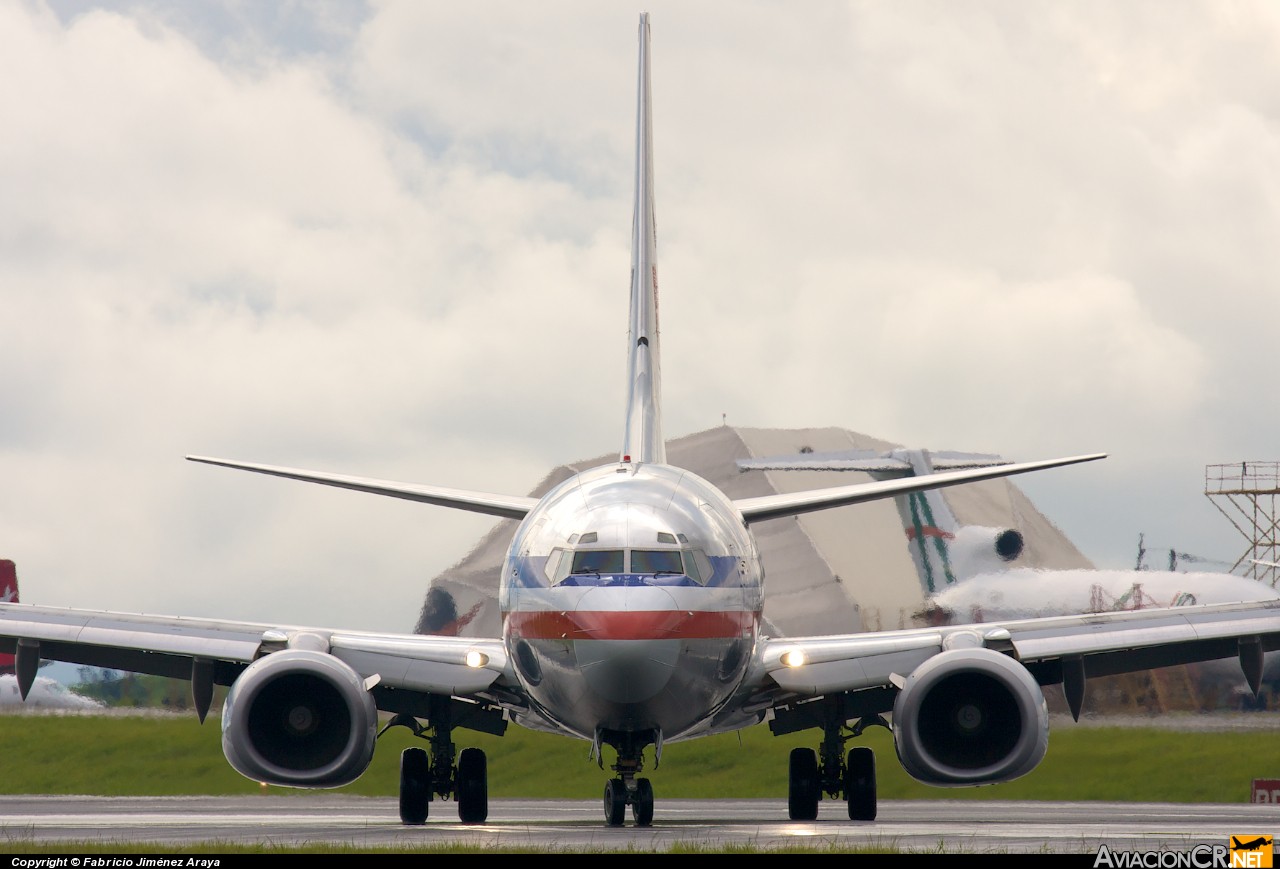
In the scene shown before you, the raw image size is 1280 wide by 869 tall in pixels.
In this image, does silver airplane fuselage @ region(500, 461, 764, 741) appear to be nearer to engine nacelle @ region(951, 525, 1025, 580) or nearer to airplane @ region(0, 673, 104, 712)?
airplane @ region(0, 673, 104, 712)

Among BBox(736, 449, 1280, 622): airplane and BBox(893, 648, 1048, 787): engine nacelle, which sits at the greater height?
BBox(736, 449, 1280, 622): airplane

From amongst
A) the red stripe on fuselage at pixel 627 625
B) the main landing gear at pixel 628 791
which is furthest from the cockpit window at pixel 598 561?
the main landing gear at pixel 628 791

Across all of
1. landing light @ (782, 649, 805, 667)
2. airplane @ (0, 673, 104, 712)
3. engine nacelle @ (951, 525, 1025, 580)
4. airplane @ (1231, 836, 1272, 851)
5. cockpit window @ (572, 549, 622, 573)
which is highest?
engine nacelle @ (951, 525, 1025, 580)

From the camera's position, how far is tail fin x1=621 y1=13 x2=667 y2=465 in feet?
87.5

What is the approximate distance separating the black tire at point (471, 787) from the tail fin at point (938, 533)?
3409cm

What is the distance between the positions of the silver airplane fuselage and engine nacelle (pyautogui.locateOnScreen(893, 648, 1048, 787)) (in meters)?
2.01

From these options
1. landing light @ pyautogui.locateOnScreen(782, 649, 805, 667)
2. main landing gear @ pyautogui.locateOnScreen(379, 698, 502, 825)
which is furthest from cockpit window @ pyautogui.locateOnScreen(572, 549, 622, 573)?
main landing gear @ pyautogui.locateOnScreen(379, 698, 502, 825)

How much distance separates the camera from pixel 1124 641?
23.1 m

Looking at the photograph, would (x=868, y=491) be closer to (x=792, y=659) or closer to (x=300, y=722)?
(x=792, y=659)

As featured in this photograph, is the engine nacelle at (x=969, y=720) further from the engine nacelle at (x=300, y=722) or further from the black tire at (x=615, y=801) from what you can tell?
the engine nacelle at (x=300, y=722)

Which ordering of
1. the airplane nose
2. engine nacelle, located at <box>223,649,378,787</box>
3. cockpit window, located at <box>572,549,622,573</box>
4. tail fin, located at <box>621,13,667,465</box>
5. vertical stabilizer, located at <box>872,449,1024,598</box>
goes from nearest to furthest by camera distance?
the airplane nose, cockpit window, located at <box>572,549,622,573</box>, engine nacelle, located at <box>223,649,378,787</box>, tail fin, located at <box>621,13,667,465</box>, vertical stabilizer, located at <box>872,449,1024,598</box>

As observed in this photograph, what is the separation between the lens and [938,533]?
208 feet

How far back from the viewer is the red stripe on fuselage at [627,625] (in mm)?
18859

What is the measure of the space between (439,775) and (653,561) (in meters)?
6.63
